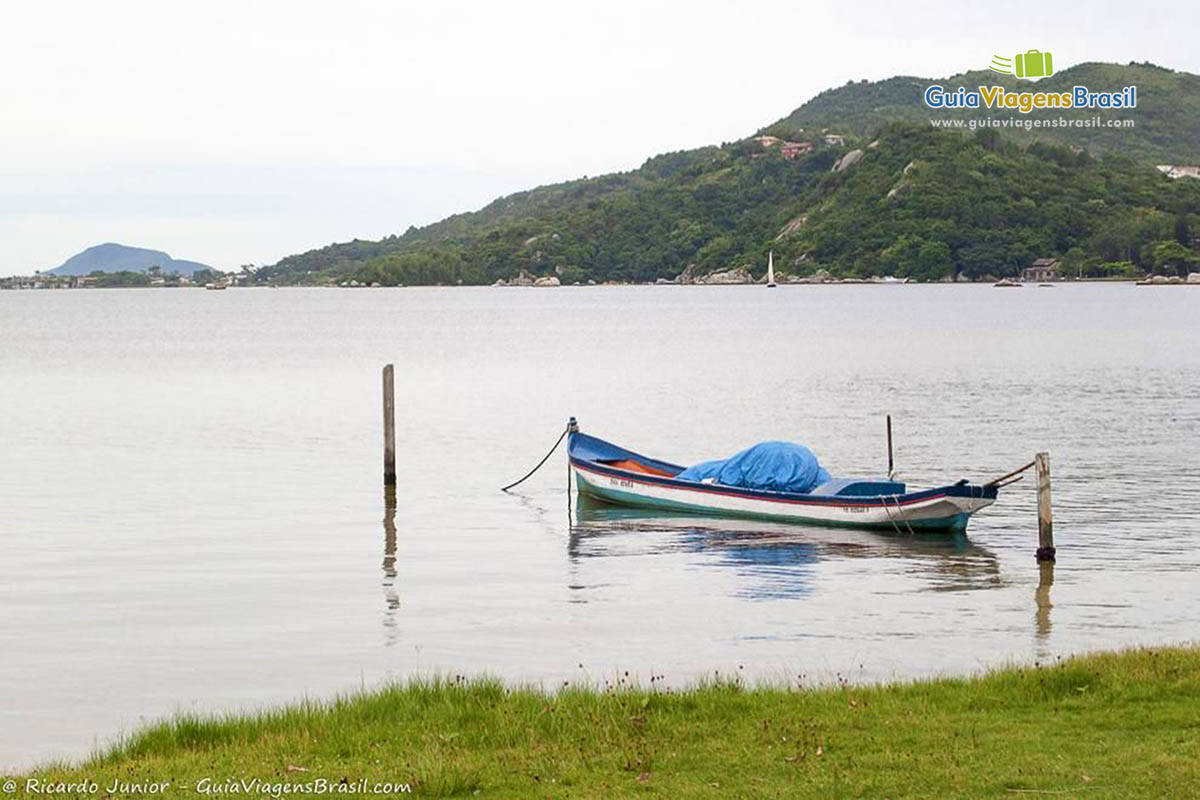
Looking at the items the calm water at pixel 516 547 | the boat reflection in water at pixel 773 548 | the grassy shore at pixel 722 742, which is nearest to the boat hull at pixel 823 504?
the boat reflection in water at pixel 773 548

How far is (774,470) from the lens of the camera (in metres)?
30.9

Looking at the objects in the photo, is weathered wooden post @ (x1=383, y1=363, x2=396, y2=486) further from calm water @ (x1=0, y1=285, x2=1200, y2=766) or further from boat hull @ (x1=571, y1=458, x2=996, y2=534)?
boat hull @ (x1=571, y1=458, x2=996, y2=534)

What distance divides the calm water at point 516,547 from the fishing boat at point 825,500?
585 mm

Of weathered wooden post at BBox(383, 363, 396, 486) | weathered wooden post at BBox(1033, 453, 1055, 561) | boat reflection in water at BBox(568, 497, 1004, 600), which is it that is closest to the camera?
weathered wooden post at BBox(1033, 453, 1055, 561)

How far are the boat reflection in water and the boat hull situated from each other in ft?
0.66

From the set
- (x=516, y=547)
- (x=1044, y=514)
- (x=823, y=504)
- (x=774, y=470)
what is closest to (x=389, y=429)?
(x=516, y=547)

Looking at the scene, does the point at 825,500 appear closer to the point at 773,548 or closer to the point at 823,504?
the point at 823,504

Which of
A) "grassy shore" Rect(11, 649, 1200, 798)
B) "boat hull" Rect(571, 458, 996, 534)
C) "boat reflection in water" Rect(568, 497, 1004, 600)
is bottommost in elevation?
"boat reflection in water" Rect(568, 497, 1004, 600)

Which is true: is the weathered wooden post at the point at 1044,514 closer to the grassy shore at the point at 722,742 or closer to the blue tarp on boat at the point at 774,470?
the blue tarp on boat at the point at 774,470

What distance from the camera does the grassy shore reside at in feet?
35.2

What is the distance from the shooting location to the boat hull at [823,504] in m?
28.8

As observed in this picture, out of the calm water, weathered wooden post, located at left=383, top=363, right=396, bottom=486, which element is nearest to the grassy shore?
the calm water

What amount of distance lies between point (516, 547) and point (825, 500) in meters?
5.81

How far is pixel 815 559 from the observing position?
2692 cm
